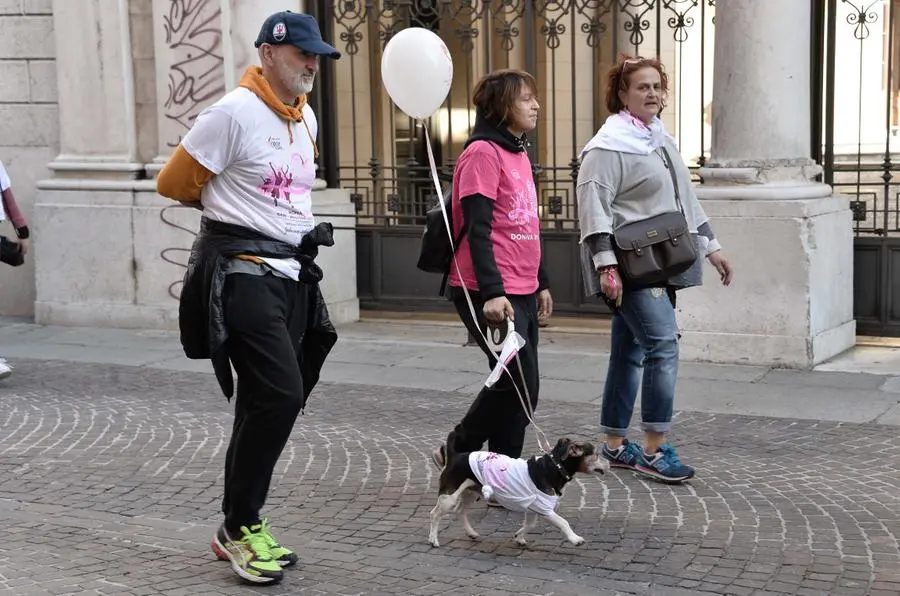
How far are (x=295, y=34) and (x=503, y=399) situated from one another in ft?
5.44

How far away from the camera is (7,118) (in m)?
11.1

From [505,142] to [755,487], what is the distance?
1.89 metres

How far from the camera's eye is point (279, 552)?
4574 millimetres

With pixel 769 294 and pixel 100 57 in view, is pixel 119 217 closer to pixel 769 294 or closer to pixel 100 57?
pixel 100 57

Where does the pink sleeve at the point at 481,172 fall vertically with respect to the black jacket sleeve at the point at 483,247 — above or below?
above

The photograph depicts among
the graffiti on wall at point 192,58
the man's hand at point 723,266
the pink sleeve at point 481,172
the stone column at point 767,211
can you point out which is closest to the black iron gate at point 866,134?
the stone column at point 767,211

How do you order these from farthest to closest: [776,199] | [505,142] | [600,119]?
[600,119]
[776,199]
[505,142]

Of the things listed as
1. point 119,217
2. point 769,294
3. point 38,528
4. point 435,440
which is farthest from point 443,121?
point 38,528

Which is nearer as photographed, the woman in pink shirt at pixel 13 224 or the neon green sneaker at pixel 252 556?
the neon green sneaker at pixel 252 556

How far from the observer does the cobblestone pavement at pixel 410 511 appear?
14.8 feet

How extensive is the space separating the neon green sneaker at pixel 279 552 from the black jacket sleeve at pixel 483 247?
47.6 inches

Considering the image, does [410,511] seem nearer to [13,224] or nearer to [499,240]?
[499,240]

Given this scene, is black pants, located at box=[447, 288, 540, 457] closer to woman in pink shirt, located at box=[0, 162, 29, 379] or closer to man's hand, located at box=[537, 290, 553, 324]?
man's hand, located at box=[537, 290, 553, 324]

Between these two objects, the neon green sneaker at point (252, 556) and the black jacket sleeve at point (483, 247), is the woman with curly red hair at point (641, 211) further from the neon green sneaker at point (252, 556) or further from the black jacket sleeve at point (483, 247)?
the neon green sneaker at point (252, 556)
